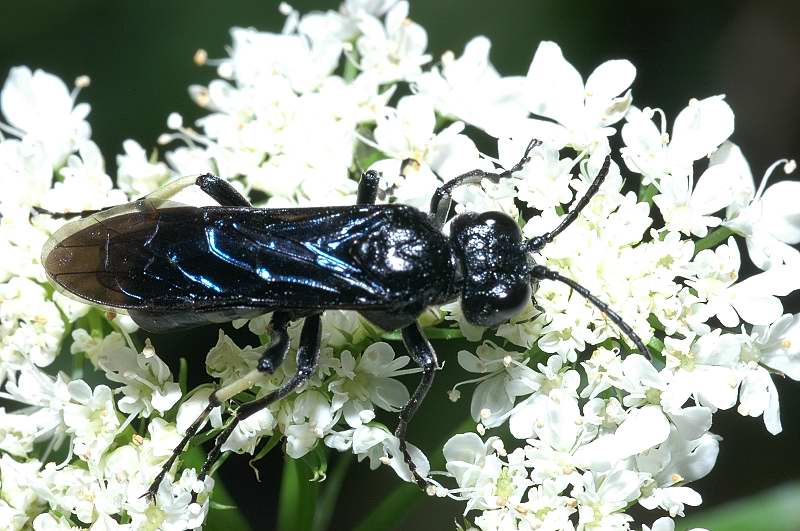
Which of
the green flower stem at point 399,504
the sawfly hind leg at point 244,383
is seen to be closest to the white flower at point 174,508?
the sawfly hind leg at point 244,383

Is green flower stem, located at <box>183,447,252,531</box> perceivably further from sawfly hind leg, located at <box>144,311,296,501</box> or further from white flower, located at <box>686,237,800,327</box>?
white flower, located at <box>686,237,800,327</box>

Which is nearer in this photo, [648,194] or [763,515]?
[648,194]

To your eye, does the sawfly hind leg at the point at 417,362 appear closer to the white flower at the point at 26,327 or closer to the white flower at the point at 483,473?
the white flower at the point at 483,473

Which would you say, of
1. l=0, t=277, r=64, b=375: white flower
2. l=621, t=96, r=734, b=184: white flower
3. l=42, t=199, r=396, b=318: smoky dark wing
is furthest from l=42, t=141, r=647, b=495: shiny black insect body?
l=0, t=277, r=64, b=375: white flower

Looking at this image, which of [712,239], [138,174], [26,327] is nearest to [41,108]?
[138,174]

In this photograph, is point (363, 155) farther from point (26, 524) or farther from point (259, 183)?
point (26, 524)

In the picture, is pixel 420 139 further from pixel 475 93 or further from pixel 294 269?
pixel 294 269
